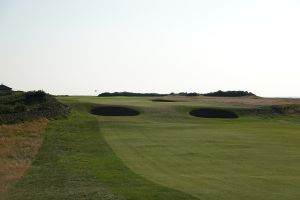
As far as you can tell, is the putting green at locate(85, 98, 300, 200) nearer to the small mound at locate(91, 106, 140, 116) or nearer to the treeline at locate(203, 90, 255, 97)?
the small mound at locate(91, 106, 140, 116)

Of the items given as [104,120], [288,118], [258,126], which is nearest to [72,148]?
[104,120]

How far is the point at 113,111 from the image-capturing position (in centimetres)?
5809

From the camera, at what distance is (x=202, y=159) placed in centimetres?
2672

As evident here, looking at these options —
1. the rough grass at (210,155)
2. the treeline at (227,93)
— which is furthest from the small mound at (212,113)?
the treeline at (227,93)

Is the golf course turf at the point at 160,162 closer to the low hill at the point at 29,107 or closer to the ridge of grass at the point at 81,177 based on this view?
the ridge of grass at the point at 81,177

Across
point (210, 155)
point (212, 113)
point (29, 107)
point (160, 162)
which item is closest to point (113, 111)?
point (212, 113)

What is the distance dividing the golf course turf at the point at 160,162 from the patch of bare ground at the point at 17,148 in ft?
1.81

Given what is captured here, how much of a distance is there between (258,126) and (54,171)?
98.1 ft

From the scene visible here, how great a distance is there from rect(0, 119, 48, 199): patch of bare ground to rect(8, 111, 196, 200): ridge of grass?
0.44 m

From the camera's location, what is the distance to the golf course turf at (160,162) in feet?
58.4

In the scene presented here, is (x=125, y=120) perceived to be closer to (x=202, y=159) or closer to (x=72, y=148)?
(x=72, y=148)

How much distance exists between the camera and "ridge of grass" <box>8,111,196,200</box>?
56.8ft

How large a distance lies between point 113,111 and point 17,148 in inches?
1162

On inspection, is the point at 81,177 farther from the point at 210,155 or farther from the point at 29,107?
the point at 29,107
